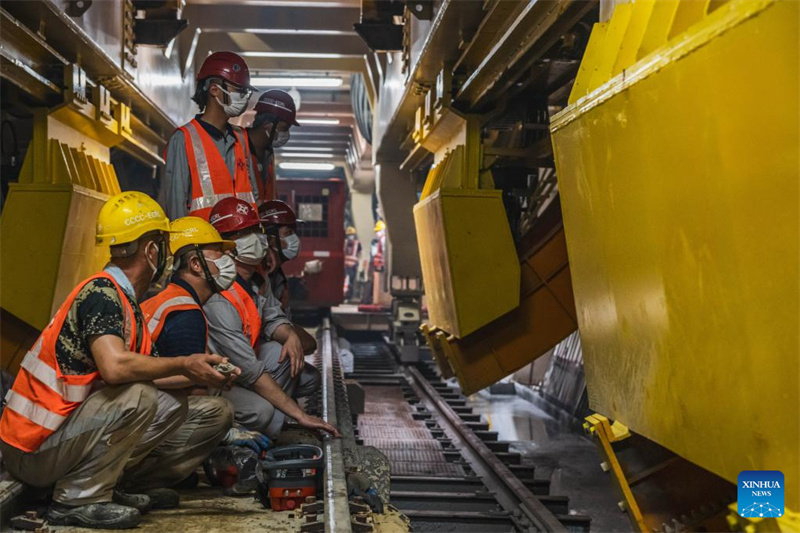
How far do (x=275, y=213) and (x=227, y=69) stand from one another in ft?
4.02

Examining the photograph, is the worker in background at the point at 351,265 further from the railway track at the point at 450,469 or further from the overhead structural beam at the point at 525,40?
the overhead structural beam at the point at 525,40

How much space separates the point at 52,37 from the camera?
608 cm

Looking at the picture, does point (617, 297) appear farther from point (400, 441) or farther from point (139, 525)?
point (400, 441)

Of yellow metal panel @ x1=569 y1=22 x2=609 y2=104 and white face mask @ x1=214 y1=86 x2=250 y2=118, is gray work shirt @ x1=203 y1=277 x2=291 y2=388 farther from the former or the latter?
yellow metal panel @ x1=569 y1=22 x2=609 y2=104

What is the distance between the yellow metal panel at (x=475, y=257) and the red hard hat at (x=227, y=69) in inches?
74.3

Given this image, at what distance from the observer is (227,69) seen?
16.9 feet

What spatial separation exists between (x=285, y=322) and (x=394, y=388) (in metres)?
5.52

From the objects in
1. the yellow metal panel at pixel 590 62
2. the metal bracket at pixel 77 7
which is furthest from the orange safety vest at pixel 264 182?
the yellow metal panel at pixel 590 62

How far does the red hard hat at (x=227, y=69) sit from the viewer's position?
5.13 metres

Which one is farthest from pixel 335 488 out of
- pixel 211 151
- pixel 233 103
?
pixel 233 103

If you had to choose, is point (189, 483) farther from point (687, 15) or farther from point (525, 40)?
point (687, 15)

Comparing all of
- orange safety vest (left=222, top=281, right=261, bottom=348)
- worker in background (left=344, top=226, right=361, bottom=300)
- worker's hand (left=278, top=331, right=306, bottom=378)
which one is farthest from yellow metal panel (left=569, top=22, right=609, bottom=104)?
worker in background (left=344, top=226, right=361, bottom=300)

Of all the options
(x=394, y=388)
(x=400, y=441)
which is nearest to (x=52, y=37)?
(x=400, y=441)

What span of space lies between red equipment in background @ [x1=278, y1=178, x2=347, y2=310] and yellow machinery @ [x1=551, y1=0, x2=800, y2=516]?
11.9 meters
